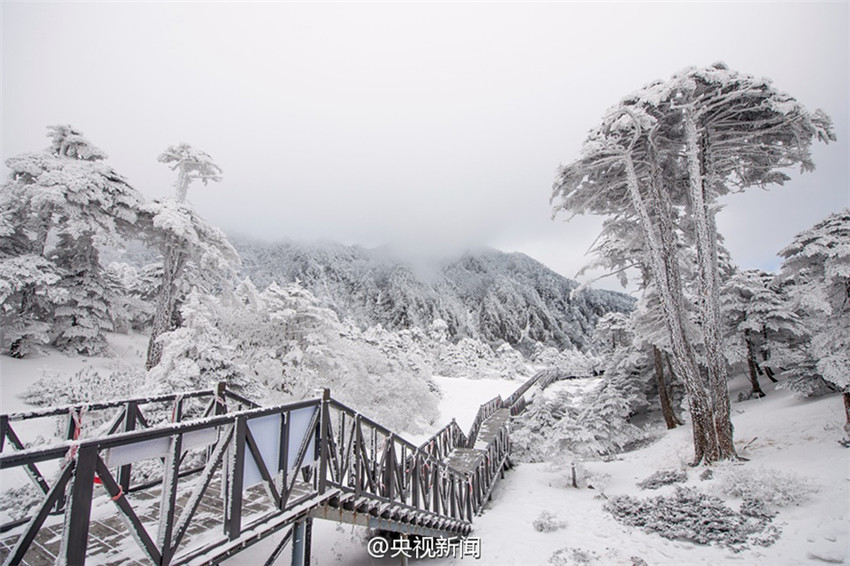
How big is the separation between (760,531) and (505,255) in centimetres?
15064

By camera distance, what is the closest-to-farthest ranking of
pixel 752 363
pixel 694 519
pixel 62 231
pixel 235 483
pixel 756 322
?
pixel 235 483
pixel 694 519
pixel 62 231
pixel 756 322
pixel 752 363

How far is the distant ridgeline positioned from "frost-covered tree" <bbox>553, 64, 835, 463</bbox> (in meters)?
84.6

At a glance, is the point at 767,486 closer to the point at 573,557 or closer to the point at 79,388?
the point at 573,557

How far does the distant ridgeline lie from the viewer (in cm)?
10262

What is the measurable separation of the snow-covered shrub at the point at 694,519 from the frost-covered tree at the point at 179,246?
15138 mm

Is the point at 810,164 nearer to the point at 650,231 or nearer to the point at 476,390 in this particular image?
the point at 650,231

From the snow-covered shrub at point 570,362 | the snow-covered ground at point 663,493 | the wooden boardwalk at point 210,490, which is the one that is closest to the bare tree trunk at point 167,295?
the wooden boardwalk at point 210,490

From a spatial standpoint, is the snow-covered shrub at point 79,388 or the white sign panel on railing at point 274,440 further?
the snow-covered shrub at point 79,388

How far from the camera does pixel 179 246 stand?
14.1 metres

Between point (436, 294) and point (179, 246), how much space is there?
105 m

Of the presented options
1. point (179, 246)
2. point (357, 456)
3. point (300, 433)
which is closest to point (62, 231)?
point (179, 246)

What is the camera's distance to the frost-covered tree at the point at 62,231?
1114 cm

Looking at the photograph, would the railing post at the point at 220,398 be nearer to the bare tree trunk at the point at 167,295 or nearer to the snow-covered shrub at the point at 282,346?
the snow-covered shrub at the point at 282,346

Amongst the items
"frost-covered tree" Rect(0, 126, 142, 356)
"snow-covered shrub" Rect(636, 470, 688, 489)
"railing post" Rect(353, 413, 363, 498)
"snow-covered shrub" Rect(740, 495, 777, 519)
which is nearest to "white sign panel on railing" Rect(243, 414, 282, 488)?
"railing post" Rect(353, 413, 363, 498)
